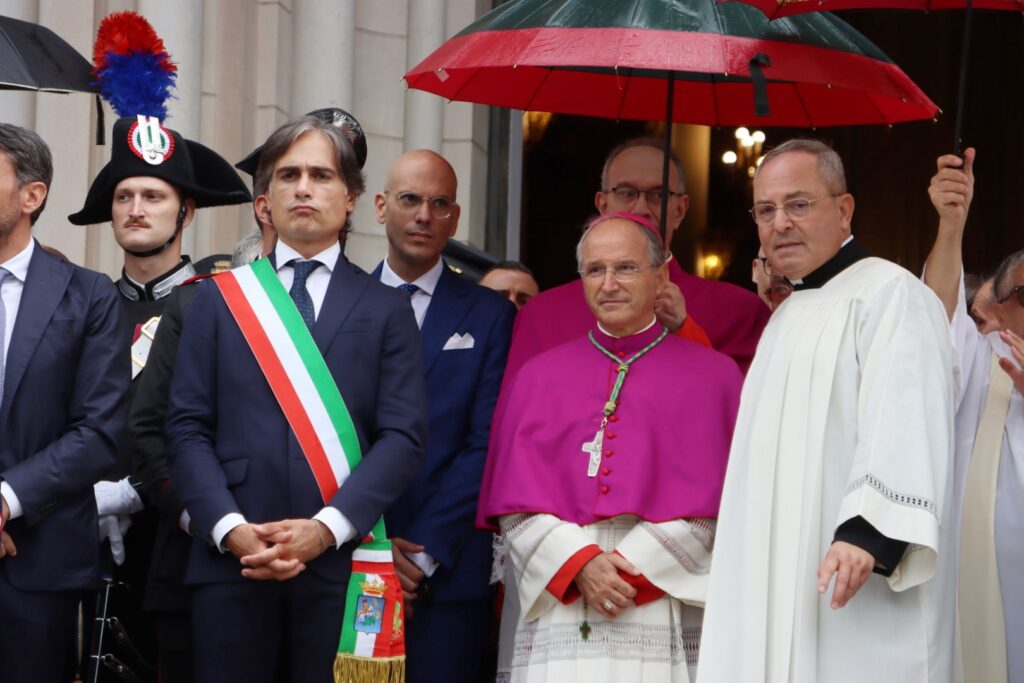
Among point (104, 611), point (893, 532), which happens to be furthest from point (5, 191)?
point (893, 532)

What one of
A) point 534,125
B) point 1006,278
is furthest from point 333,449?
point 534,125

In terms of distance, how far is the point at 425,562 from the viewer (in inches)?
200

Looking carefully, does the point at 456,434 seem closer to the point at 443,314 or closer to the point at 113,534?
the point at 443,314

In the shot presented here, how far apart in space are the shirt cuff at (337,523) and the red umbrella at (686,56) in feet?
4.43

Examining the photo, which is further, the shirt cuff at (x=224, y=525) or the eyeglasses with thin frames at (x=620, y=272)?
the eyeglasses with thin frames at (x=620, y=272)

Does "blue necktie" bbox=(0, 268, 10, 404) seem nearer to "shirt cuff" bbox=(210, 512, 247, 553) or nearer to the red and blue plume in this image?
"shirt cuff" bbox=(210, 512, 247, 553)

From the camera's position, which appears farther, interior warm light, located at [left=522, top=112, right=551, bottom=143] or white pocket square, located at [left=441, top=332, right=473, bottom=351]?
interior warm light, located at [left=522, top=112, right=551, bottom=143]

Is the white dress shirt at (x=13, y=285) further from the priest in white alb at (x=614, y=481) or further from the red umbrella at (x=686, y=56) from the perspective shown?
the priest in white alb at (x=614, y=481)

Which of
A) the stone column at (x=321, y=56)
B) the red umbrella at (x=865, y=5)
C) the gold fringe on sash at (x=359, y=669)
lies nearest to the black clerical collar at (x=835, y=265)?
the red umbrella at (x=865, y=5)

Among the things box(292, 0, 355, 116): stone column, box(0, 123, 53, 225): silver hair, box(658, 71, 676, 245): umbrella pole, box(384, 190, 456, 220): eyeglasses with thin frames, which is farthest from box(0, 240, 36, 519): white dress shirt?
box(292, 0, 355, 116): stone column

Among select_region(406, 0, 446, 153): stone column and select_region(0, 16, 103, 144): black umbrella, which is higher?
select_region(406, 0, 446, 153): stone column

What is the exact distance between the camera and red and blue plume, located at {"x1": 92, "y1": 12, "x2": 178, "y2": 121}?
5586mm

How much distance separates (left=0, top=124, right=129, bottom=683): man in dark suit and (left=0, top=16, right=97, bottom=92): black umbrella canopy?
0.32m

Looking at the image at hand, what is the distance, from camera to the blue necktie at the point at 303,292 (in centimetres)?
481
